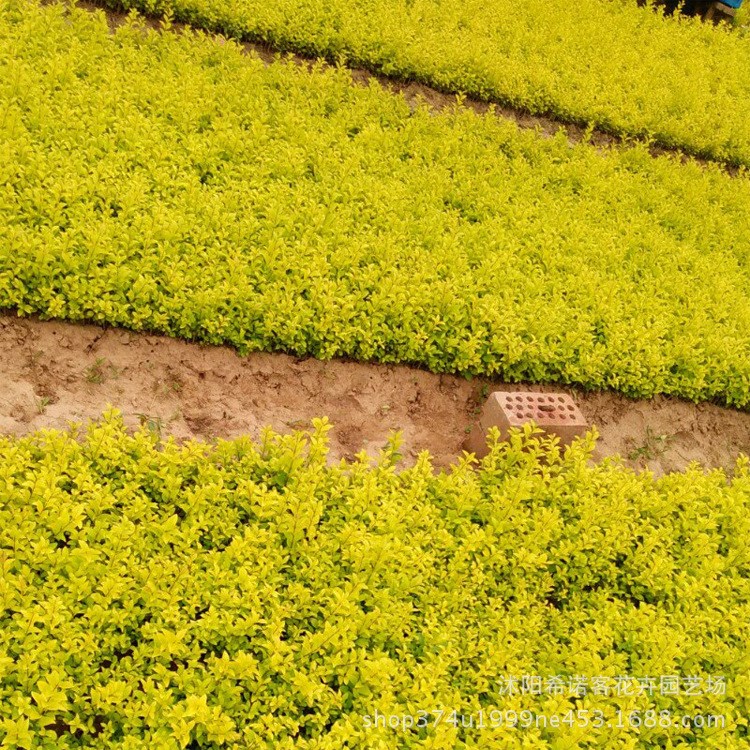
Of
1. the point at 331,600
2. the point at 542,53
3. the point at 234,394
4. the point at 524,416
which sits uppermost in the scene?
the point at 542,53

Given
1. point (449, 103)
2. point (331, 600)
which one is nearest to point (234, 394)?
point (331, 600)

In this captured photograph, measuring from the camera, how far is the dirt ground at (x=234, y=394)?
4.98 metres

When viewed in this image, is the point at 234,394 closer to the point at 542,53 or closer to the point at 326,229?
the point at 326,229

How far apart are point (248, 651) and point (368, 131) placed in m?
6.08

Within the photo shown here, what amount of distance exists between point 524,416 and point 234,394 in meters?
2.37

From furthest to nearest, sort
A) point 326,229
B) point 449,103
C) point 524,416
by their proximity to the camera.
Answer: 1. point 449,103
2. point 326,229
3. point 524,416

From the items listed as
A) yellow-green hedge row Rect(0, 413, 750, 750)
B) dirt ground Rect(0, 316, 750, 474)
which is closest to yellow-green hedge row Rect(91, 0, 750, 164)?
dirt ground Rect(0, 316, 750, 474)

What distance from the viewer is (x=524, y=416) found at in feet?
18.4

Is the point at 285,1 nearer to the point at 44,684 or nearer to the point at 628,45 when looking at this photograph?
the point at 628,45

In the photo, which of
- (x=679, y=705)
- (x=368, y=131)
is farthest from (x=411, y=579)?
(x=368, y=131)

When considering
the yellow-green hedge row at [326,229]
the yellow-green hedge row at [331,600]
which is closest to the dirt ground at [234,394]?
the yellow-green hedge row at [326,229]

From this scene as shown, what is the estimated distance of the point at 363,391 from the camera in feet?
19.6

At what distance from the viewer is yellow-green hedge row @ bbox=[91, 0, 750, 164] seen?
923cm

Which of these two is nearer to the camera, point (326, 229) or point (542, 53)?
point (326, 229)
